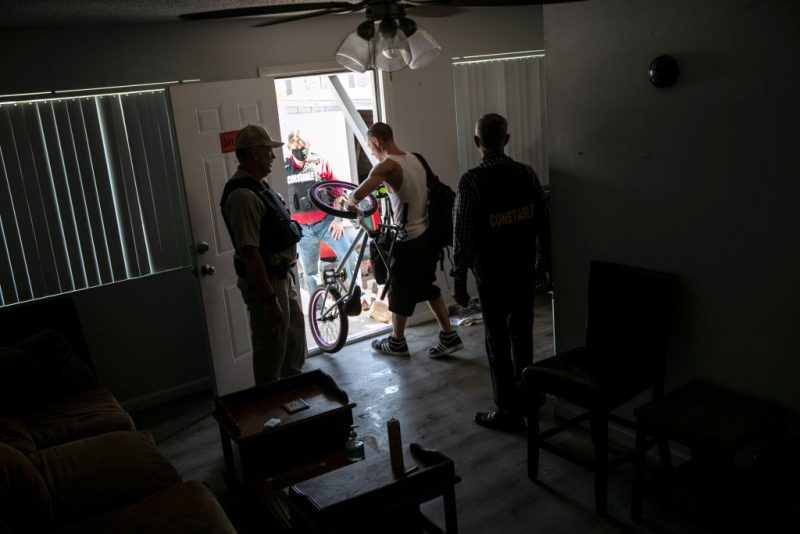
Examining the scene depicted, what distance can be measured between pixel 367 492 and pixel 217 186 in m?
2.35

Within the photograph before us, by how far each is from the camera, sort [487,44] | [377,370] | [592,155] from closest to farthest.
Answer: [592,155]
[377,370]
[487,44]

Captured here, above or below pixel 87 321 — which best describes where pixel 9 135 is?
above

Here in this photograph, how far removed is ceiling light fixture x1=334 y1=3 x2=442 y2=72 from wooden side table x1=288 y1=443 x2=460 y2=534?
133cm

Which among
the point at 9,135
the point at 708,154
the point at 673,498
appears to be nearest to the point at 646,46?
the point at 708,154

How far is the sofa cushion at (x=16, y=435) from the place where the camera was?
280cm

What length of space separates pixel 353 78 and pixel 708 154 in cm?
500

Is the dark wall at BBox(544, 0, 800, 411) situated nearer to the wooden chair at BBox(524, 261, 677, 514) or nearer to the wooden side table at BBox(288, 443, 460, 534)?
the wooden chair at BBox(524, 261, 677, 514)

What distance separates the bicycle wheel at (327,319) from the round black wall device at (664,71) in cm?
256

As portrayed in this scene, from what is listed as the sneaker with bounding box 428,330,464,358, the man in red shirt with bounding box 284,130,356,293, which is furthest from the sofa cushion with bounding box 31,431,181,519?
the man in red shirt with bounding box 284,130,356,293

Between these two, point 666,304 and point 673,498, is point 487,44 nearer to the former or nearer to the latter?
point 666,304

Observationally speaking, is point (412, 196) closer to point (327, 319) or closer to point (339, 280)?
point (339, 280)

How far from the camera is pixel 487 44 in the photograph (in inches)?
206

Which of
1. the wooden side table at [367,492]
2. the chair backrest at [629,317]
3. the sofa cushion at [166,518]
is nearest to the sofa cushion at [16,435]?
the sofa cushion at [166,518]

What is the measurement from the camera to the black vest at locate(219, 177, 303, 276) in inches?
133
